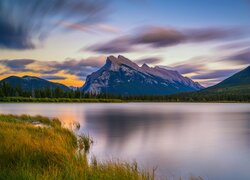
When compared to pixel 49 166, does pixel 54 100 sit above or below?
above

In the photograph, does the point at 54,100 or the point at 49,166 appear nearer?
the point at 49,166

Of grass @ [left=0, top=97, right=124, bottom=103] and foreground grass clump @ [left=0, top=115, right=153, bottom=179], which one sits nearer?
foreground grass clump @ [left=0, top=115, right=153, bottom=179]

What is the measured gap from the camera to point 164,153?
21.0 m

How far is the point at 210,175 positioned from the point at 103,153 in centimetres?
815

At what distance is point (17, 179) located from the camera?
852 centimetres

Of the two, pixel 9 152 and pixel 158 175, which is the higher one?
pixel 9 152

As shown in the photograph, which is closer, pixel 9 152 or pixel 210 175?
pixel 9 152

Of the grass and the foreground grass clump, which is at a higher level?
the grass

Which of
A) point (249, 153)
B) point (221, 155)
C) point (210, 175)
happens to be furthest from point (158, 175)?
point (249, 153)

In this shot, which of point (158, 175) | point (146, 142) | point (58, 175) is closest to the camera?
point (58, 175)

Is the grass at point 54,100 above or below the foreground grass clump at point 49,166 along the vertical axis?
above

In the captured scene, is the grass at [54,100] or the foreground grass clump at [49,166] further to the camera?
the grass at [54,100]

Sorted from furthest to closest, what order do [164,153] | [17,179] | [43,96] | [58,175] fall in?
1. [43,96]
2. [164,153]
3. [58,175]
4. [17,179]

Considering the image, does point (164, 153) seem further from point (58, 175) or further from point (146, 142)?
point (58, 175)
